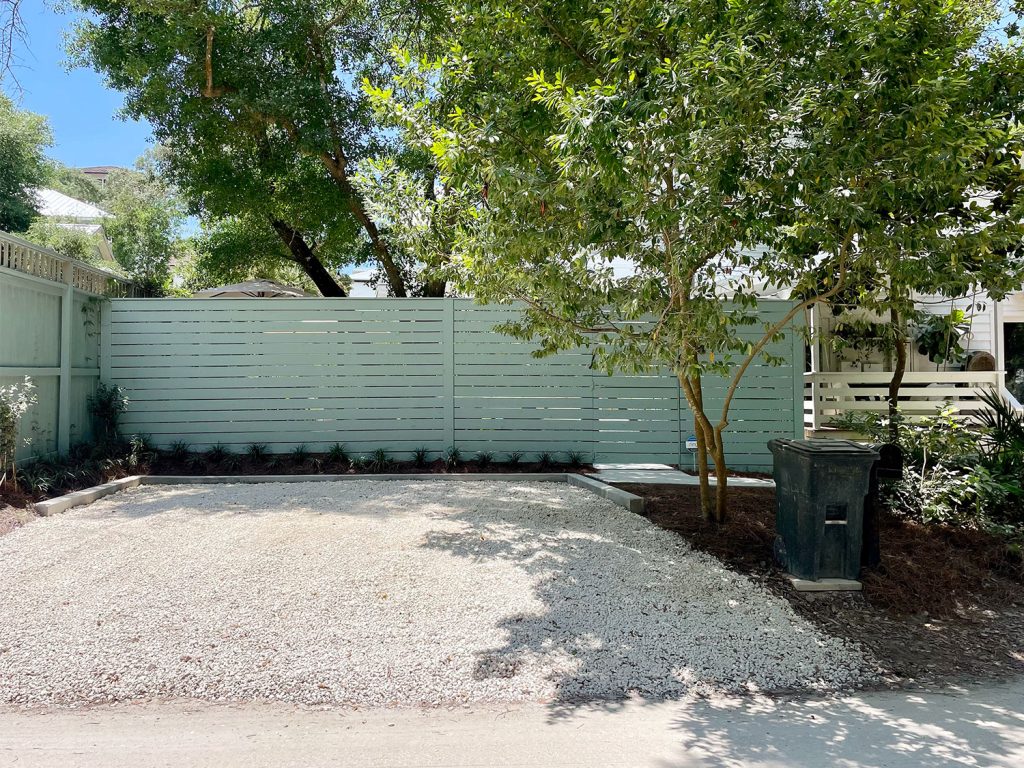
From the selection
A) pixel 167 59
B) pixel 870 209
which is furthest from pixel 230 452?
pixel 870 209

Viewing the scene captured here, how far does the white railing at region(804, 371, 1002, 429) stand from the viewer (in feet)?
36.5

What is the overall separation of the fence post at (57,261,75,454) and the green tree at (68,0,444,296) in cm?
281

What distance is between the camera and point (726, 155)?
178 inches

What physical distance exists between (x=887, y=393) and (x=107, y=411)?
1196 centimetres

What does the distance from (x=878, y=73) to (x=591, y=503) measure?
456cm

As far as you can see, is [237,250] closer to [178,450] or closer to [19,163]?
[178,450]

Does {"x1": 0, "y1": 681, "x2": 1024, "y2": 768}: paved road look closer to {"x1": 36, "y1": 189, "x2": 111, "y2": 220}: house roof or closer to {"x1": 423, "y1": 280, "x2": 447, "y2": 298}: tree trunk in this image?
{"x1": 423, "y1": 280, "x2": 447, "y2": 298}: tree trunk

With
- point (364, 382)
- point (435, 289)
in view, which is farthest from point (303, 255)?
point (364, 382)

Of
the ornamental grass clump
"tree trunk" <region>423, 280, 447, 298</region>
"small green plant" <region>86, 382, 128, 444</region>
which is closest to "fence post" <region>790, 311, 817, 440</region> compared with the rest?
"tree trunk" <region>423, 280, 447, 298</region>

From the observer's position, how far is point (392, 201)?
6.49 meters

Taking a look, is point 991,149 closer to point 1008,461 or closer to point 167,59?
point 1008,461

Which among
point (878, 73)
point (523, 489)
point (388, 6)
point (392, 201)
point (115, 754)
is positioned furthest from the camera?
point (388, 6)

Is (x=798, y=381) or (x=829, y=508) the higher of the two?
(x=798, y=381)

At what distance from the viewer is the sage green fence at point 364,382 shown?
9.35 m
